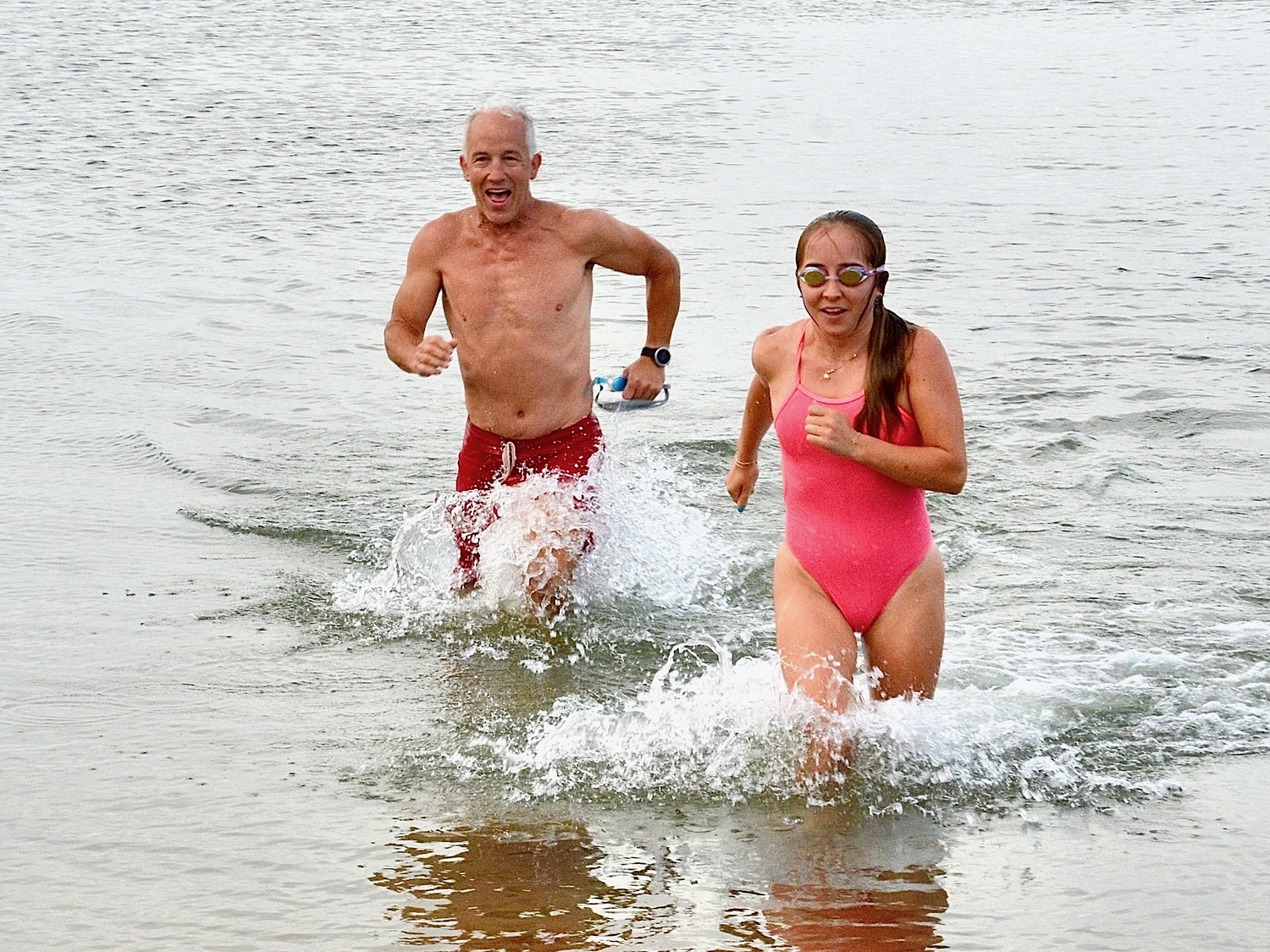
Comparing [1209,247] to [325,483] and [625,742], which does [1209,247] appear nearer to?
[325,483]

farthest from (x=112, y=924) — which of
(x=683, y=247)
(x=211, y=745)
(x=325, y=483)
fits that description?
(x=683, y=247)

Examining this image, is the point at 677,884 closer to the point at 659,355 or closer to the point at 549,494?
the point at 549,494

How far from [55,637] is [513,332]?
2003mm

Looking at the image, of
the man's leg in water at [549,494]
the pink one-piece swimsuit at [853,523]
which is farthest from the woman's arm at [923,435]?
the man's leg in water at [549,494]

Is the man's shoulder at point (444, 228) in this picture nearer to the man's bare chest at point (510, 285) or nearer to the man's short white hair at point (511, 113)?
the man's bare chest at point (510, 285)

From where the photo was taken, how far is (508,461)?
6.40 metres

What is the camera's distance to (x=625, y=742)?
5.11 meters

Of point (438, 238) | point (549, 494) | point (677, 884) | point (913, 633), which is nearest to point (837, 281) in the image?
point (913, 633)

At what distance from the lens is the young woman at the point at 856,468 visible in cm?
459

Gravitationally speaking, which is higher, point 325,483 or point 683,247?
point 683,247

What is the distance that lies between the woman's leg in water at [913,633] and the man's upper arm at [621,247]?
2036mm

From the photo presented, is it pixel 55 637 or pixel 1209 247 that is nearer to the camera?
pixel 55 637

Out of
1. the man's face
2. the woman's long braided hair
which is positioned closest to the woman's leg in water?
the woman's long braided hair

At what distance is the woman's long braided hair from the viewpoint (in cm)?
462
